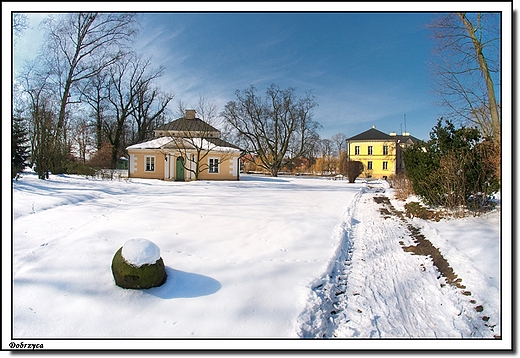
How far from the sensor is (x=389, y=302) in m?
3.06

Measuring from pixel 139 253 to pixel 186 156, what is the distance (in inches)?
699

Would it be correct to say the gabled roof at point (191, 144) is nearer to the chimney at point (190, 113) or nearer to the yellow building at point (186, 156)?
the yellow building at point (186, 156)

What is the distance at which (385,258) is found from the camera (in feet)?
14.7

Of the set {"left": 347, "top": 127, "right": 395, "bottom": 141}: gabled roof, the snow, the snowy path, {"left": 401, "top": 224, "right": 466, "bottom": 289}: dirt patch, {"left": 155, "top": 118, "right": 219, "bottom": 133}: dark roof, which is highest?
{"left": 347, "top": 127, "right": 395, "bottom": 141}: gabled roof

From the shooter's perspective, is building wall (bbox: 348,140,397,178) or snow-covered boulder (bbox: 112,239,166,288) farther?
building wall (bbox: 348,140,397,178)

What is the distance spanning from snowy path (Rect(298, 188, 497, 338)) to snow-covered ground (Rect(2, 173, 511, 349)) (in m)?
0.01

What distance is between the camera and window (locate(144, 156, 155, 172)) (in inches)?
821

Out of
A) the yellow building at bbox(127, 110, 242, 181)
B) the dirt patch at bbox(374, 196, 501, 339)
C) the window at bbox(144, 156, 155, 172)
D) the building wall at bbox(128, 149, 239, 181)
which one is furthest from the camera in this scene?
the window at bbox(144, 156, 155, 172)

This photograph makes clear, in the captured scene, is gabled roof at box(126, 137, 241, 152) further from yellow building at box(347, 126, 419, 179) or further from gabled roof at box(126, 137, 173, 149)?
yellow building at box(347, 126, 419, 179)

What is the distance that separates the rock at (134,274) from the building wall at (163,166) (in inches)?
699

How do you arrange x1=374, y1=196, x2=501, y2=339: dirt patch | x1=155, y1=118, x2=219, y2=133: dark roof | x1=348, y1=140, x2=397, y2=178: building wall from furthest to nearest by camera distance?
x1=348, y1=140, x2=397, y2=178: building wall
x1=155, y1=118, x2=219, y2=133: dark roof
x1=374, y1=196, x2=501, y2=339: dirt patch

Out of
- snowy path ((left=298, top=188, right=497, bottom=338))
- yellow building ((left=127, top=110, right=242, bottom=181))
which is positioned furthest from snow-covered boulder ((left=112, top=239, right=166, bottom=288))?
yellow building ((left=127, top=110, right=242, bottom=181))

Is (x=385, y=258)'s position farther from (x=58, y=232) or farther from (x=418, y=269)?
(x=58, y=232)

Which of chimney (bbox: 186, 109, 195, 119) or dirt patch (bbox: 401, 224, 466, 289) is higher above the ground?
chimney (bbox: 186, 109, 195, 119)
